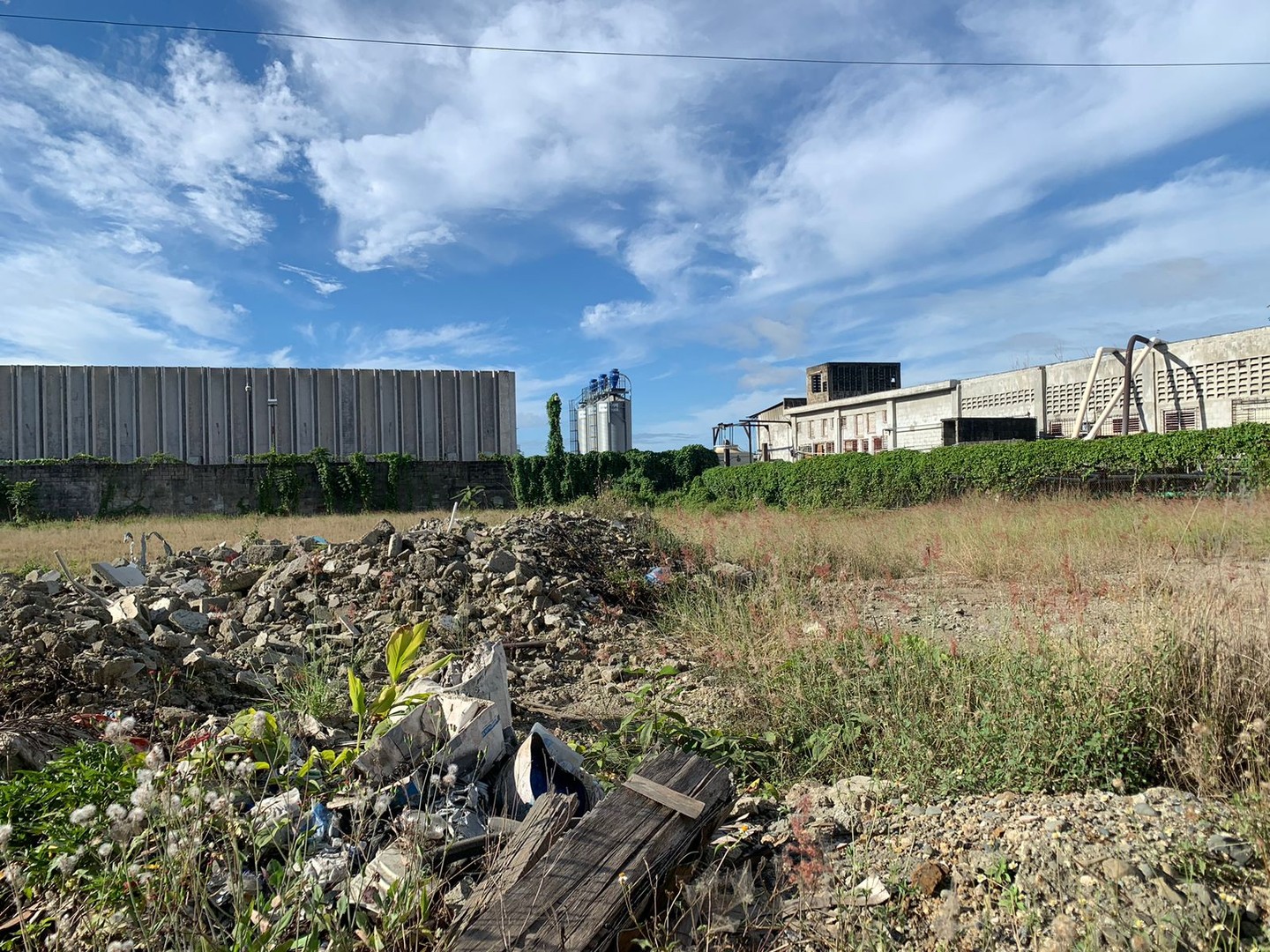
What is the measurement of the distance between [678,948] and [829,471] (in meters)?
17.3

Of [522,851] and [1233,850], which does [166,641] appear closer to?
[522,851]

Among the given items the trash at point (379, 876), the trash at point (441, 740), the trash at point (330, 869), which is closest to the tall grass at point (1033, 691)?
the trash at point (441, 740)

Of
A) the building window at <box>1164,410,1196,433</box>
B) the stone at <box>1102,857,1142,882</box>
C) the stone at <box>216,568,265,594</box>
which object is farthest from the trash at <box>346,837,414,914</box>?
the building window at <box>1164,410,1196,433</box>

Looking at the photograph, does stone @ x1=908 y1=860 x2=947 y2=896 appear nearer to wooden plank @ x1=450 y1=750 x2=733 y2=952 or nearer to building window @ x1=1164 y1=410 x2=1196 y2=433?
wooden plank @ x1=450 y1=750 x2=733 y2=952

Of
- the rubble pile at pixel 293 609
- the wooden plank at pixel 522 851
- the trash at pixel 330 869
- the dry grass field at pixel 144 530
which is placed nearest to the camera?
the wooden plank at pixel 522 851

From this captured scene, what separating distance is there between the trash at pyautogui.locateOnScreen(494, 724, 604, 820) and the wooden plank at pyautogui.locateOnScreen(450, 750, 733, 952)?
1.38 ft

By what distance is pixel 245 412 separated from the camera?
2922cm

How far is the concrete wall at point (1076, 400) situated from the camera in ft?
62.2

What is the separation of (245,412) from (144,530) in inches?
537

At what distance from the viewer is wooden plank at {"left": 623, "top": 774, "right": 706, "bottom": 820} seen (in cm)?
251

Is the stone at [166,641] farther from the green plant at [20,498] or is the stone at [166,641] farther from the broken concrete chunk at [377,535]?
the green plant at [20,498]

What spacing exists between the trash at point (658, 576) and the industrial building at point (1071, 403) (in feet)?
51.4

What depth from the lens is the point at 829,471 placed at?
18734 mm

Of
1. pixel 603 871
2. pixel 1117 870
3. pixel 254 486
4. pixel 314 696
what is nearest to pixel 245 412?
pixel 254 486
